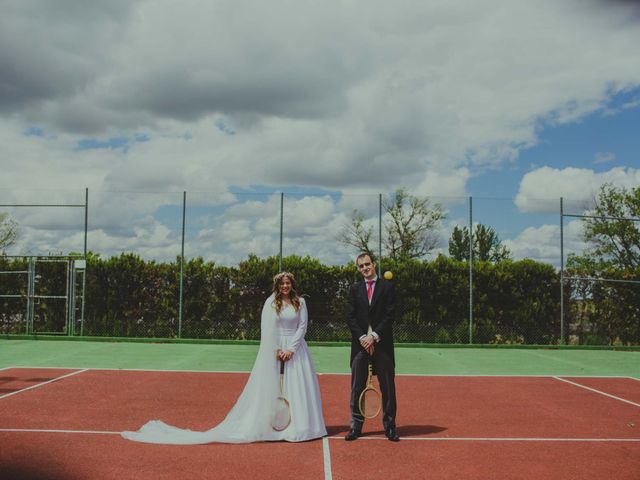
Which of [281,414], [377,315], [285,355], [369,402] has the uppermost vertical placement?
[377,315]

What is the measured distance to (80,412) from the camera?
7988 millimetres

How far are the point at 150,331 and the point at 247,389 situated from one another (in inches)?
467

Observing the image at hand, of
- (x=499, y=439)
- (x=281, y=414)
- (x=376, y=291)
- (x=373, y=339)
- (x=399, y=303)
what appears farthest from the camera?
(x=399, y=303)

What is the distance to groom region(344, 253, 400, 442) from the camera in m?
6.79

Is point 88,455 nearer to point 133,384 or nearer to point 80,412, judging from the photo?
point 80,412

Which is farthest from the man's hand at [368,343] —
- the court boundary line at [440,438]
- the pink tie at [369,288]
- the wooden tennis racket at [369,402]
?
the court boundary line at [440,438]

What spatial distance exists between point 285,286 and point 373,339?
106 centimetres

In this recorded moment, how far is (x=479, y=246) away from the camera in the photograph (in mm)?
19016

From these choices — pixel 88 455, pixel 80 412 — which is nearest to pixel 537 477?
pixel 88 455

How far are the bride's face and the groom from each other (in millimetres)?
737

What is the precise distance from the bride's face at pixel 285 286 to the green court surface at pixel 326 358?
5702mm

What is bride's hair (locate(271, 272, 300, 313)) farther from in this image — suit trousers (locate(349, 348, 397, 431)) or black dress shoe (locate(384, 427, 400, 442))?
black dress shoe (locate(384, 427, 400, 442))

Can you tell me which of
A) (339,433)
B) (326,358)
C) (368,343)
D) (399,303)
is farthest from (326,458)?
(399,303)

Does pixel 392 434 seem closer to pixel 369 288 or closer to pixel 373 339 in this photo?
pixel 373 339
